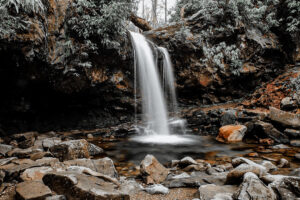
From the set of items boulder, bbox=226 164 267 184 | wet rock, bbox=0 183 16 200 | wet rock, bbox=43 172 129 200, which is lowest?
boulder, bbox=226 164 267 184

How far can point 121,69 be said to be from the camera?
394 inches

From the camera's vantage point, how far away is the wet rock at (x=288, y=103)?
26.9 ft

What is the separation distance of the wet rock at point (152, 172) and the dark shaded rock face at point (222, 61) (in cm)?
875

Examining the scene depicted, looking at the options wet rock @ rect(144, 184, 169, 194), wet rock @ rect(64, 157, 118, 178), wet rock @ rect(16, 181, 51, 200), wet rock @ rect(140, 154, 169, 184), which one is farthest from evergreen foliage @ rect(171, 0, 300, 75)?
wet rock @ rect(16, 181, 51, 200)

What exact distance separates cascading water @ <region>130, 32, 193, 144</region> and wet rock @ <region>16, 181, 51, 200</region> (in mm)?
7468

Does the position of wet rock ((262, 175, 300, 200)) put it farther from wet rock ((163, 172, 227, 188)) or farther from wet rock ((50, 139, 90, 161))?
wet rock ((50, 139, 90, 161))

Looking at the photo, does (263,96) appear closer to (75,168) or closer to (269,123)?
(269,123)

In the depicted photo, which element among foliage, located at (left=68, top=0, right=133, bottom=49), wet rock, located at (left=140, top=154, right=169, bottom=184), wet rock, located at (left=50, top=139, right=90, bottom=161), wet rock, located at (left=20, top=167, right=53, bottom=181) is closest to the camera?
wet rock, located at (left=20, top=167, right=53, bottom=181)

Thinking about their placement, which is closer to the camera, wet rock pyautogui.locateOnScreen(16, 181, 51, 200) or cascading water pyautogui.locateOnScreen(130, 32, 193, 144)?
wet rock pyautogui.locateOnScreen(16, 181, 51, 200)

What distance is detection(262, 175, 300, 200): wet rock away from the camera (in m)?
2.37

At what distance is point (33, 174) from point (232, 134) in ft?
22.3

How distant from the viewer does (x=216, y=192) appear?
2.66 metres

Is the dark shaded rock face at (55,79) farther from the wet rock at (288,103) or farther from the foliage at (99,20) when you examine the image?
the wet rock at (288,103)

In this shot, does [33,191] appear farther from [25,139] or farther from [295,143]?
[295,143]
